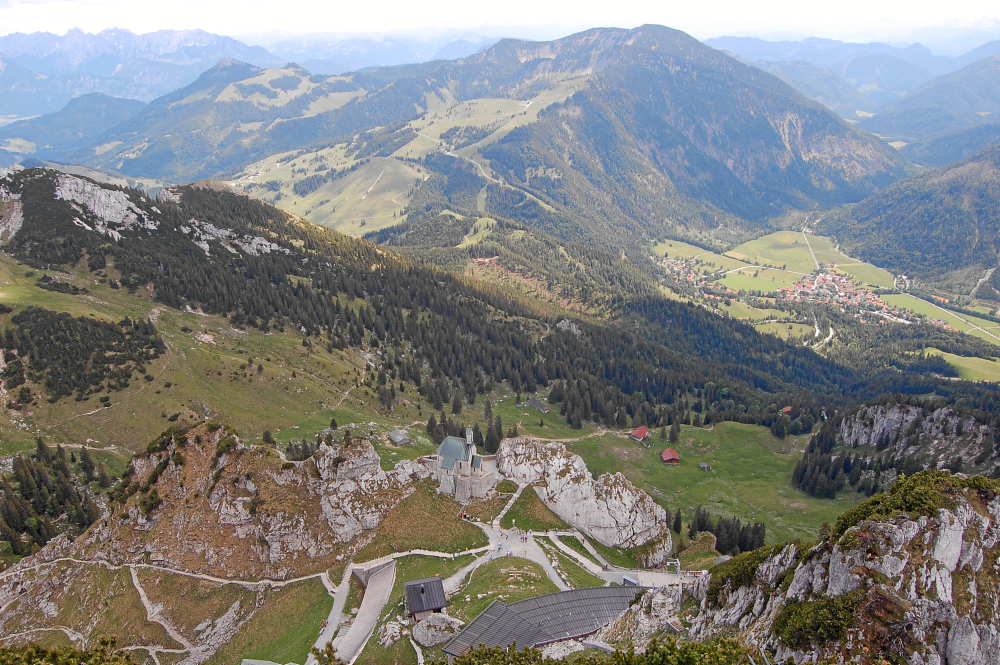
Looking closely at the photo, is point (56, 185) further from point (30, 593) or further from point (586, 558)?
point (586, 558)

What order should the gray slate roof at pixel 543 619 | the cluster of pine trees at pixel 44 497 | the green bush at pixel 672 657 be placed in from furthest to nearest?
1. the cluster of pine trees at pixel 44 497
2. the gray slate roof at pixel 543 619
3. the green bush at pixel 672 657

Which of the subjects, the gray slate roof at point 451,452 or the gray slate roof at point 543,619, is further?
the gray slate roof at point 451,452

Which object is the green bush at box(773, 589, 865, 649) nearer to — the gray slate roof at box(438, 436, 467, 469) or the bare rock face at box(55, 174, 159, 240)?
the gray slate roof at box(438, 436, 467, 469)

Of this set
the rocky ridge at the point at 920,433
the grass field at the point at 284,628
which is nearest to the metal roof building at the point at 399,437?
the grass field at the point at 284,628

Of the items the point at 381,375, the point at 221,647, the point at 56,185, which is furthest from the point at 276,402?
the point at 56,185

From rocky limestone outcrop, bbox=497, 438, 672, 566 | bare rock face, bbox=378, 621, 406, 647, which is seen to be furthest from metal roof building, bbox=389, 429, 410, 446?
bare rock face, bbox=378, 621, 406, 647

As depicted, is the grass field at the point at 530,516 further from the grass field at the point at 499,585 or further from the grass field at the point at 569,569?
the grass field at the point at 499,585

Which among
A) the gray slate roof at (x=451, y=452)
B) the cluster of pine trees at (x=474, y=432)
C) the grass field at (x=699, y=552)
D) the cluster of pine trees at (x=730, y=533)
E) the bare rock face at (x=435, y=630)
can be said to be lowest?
the cluster of pine trees at (x=730, y=533)
